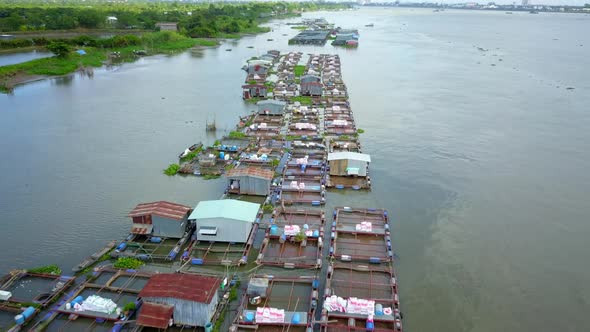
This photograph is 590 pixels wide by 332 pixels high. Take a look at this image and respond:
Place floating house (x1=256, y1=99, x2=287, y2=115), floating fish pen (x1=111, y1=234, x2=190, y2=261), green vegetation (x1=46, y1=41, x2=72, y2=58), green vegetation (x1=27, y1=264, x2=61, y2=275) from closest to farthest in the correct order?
green vegetation (x1=27, y1=264, x2=61, y2=275), floating fish pen (x1=111, y1=234, x2=190, y2=261), floating house (x1=256, y1=99, x2=287, y2=115), green vegetation (x1=46, y1=41, x2=72, y2=58)

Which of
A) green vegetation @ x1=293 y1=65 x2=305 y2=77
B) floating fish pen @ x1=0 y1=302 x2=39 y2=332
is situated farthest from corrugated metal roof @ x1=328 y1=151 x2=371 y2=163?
green vegetation @ x1=293 y1=65 x2=305 y2=77

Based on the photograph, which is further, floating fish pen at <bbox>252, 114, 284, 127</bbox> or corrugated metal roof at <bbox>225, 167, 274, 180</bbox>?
floating fish pen at <bbox>252, 114, 284, 127</bbox>

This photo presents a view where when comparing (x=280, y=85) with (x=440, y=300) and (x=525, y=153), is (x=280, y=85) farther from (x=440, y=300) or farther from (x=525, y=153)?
(x=440, y=300)

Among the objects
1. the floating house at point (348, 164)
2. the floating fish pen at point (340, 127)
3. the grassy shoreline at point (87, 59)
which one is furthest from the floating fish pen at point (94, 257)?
the grassy shoreline at point (87, 59)

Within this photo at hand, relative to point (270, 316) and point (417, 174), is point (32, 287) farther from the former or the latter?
point (417, 174)

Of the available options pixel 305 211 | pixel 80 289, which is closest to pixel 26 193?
pixel 80 289

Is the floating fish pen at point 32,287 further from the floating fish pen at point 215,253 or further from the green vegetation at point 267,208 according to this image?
the green vegetation at point 267,208

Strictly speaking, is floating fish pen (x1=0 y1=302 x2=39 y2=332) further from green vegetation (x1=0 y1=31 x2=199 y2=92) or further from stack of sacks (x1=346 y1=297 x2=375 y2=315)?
green vegetation (x1=0 y1=31 x2=199 y2=92)
